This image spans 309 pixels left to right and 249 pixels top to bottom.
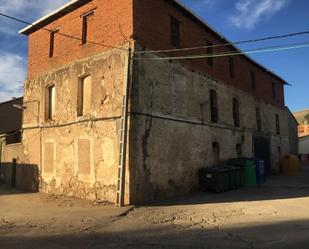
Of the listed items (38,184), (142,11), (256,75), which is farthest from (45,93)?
(256,75)

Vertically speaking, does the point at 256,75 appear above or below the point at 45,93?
above

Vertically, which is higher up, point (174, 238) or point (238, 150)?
point (238, 150)

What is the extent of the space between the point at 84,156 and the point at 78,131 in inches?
48.0

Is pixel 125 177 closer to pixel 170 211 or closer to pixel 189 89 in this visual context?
pixel 170 211

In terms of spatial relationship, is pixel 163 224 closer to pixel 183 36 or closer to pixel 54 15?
pixel 183 36

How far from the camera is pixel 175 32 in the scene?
1683 centimetres

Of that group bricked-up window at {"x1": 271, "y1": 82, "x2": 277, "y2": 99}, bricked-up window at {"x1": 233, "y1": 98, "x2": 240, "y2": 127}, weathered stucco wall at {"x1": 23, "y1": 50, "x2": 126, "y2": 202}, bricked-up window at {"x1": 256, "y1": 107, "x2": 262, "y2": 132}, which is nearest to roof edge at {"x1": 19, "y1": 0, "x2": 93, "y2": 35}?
weathered stucco wall at {"x1": 23, "y1": 50, "x2": 126, "y2": 202}

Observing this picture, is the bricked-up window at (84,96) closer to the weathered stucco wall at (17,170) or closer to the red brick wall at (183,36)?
the red brick wall at (183,36)

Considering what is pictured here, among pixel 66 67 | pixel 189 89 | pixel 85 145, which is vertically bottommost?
pixel 85 145

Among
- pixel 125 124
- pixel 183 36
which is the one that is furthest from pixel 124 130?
pixel 183 36

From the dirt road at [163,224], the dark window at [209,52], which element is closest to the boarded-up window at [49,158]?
the dirt road at [163,224]

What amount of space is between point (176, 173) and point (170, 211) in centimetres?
356

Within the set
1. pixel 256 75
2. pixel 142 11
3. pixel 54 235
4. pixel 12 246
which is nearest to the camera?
pixel 12 246

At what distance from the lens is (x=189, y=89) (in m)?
17.1
